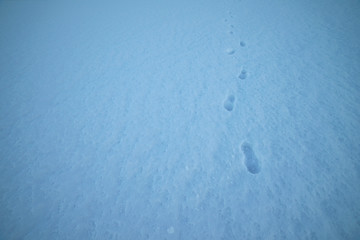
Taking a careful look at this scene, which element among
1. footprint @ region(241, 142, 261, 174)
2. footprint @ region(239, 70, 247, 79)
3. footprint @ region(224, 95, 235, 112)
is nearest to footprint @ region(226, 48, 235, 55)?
footprint @ region(239, 70, 247, 79)

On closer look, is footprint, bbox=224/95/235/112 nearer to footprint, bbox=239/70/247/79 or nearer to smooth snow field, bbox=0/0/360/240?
smooth snow field, bbox=0/0/360/240

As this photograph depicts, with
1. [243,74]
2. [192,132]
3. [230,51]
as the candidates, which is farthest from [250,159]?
[230,51]

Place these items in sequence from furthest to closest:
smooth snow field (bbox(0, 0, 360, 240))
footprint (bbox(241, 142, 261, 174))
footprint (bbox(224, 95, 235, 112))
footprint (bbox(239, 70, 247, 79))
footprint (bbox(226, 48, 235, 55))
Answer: footprint (bbox(226, 48, 235, 55)), footprint (bbox(239, 70, 247, 79)), footprint (bbox(224, 95, 235, 112)), footprint (bbox(241, 142, 261, 174)), smooth snow field (bbox(0, 0, 360, 240))

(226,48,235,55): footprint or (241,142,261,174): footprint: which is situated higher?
(226,48,235,55): footprint

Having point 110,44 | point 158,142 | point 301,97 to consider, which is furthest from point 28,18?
point 301,97

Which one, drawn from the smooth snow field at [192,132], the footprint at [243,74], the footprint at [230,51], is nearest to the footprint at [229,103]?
the smooth snow field at [192,132]

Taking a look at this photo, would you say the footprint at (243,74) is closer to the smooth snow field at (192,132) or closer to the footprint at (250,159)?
the smooth snow field at (192,132)

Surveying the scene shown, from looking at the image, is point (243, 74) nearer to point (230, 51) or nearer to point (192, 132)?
point (230, 51)

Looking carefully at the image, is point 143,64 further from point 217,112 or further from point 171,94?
point 217,112
